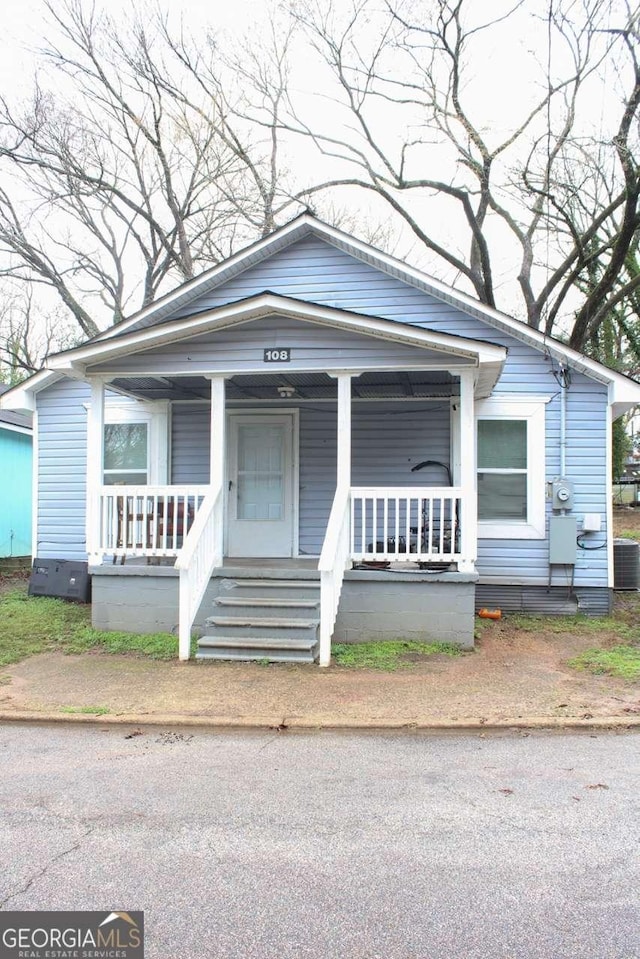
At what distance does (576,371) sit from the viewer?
921 centimetres

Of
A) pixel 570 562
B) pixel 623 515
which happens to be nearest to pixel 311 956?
pixel 570 562

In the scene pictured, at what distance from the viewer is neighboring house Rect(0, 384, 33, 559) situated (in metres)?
15.4

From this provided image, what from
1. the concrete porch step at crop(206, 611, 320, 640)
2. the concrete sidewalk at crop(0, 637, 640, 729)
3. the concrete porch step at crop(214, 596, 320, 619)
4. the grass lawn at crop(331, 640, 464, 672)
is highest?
the concrete porch step at crop(214, 596, 320, 619)

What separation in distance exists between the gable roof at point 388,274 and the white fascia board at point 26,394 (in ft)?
5.75

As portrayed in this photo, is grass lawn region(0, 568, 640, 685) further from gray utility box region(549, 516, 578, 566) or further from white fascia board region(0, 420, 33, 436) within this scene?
white fascia board region(0, 420, 33, 436)

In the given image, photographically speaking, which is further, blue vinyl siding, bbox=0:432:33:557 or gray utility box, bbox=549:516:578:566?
blue vinyl siding, bbox=0:432:33:557

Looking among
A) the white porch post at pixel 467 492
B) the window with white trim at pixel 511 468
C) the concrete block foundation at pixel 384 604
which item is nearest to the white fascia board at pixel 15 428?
the concrete block foundation at pixel 384 604

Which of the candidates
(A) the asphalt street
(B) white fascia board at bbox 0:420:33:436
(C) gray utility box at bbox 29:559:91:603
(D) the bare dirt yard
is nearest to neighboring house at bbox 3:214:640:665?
(C) gray utility box at bbox 29:559:91:603

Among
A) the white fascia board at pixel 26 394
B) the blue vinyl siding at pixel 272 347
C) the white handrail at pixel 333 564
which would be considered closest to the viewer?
the white handrail at pixel 333 564

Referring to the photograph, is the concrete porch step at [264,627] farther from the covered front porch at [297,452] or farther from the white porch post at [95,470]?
the white porch post at [95,470]

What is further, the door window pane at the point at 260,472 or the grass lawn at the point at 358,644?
the door window pane at the point at 260,472

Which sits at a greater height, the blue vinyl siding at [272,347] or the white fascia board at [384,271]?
the white fascia board at [384,271]

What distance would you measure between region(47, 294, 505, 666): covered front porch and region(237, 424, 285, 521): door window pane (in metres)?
0.02

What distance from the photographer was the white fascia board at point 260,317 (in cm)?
735
